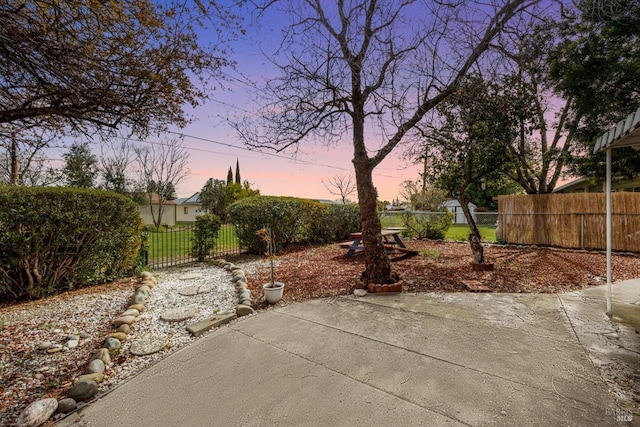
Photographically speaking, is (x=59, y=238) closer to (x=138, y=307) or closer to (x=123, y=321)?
(x=138, y=307)

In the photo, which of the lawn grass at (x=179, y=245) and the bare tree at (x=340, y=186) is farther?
the bare tree at (x=340, y=186)

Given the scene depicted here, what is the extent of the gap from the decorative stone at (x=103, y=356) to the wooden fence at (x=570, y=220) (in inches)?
462

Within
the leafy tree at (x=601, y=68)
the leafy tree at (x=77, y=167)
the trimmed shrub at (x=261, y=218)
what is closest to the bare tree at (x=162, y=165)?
the leafy tree at (x=77, y=167)

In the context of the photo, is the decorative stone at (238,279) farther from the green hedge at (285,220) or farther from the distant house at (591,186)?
the distant house at (591,186)

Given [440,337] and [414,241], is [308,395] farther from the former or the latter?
[414,241]

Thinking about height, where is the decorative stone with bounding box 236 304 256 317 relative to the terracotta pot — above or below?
below

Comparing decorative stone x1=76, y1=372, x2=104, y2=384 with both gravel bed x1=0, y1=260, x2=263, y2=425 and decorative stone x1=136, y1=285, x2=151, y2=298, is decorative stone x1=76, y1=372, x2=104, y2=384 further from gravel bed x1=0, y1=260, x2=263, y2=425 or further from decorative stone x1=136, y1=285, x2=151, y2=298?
decorative stone x1=136, y1=285, x2=151, y2=298

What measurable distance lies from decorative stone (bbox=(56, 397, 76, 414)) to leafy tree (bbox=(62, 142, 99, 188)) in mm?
19995

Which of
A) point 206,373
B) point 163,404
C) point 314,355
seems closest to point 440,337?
point 314,355

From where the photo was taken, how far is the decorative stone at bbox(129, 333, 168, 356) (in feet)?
9.87

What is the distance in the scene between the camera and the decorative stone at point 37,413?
1.97 metres

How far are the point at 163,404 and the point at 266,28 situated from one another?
18.4ft

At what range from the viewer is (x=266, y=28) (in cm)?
512

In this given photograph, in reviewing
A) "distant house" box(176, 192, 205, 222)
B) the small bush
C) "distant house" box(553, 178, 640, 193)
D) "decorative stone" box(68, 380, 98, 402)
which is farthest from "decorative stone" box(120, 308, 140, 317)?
"distant house" box(176, 192, 205, 222)
